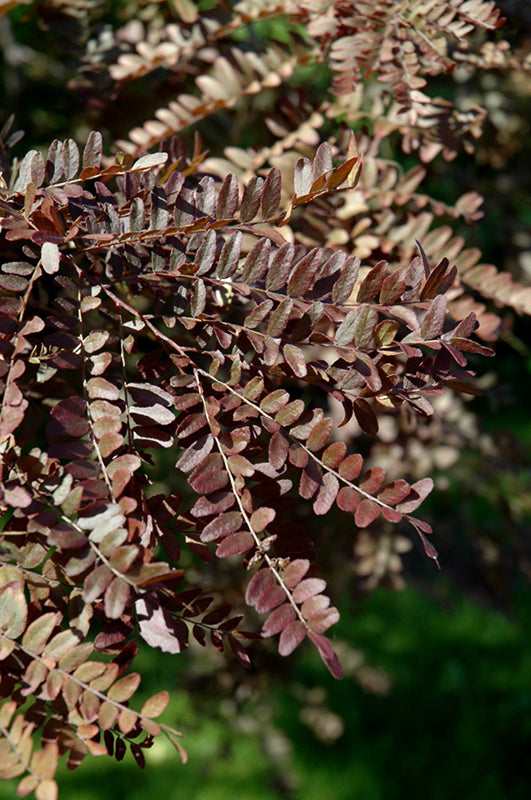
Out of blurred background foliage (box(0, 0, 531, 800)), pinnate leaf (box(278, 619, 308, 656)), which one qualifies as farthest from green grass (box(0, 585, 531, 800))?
pinnate leaf (box(278, 619, 308, 656))

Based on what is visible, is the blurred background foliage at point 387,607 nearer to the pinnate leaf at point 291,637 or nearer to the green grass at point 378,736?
the green grass at point 378,736

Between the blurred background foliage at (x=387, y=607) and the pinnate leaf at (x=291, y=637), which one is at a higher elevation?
the pinnate leaf at (x=291, y=637)

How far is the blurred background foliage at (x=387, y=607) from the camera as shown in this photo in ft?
5.24

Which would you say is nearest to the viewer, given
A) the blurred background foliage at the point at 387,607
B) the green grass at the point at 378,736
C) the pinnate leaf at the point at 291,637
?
the pinnate leaf at the point at 291,637

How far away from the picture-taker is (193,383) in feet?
2.57

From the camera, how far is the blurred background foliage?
1.60 m

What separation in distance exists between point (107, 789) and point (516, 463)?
178 cm

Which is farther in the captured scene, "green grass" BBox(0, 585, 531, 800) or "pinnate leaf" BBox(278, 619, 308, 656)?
"green grass" BBox(0, 585, 531, 800)

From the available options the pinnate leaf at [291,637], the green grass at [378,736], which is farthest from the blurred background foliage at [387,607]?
the pinnate leaf at [291,637]

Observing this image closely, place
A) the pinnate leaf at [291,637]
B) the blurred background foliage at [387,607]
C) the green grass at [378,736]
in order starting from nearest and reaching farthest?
1. the pinnate leaf at [291,637]
2. the blurred background foliage at [387,607]
3. the green grass at [378,736]

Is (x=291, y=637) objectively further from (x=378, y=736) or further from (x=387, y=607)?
(x=387, y=607)

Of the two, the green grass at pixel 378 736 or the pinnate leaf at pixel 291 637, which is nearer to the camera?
the pinnate leaf at pixel 291 637

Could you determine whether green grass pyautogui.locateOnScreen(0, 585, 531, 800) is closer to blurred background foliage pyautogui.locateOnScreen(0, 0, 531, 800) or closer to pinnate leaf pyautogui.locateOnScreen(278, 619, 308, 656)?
blurred background foliage pyautogui.locateOnScreen(0, 0, 531, 800)

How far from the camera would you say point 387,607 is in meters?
3.79
